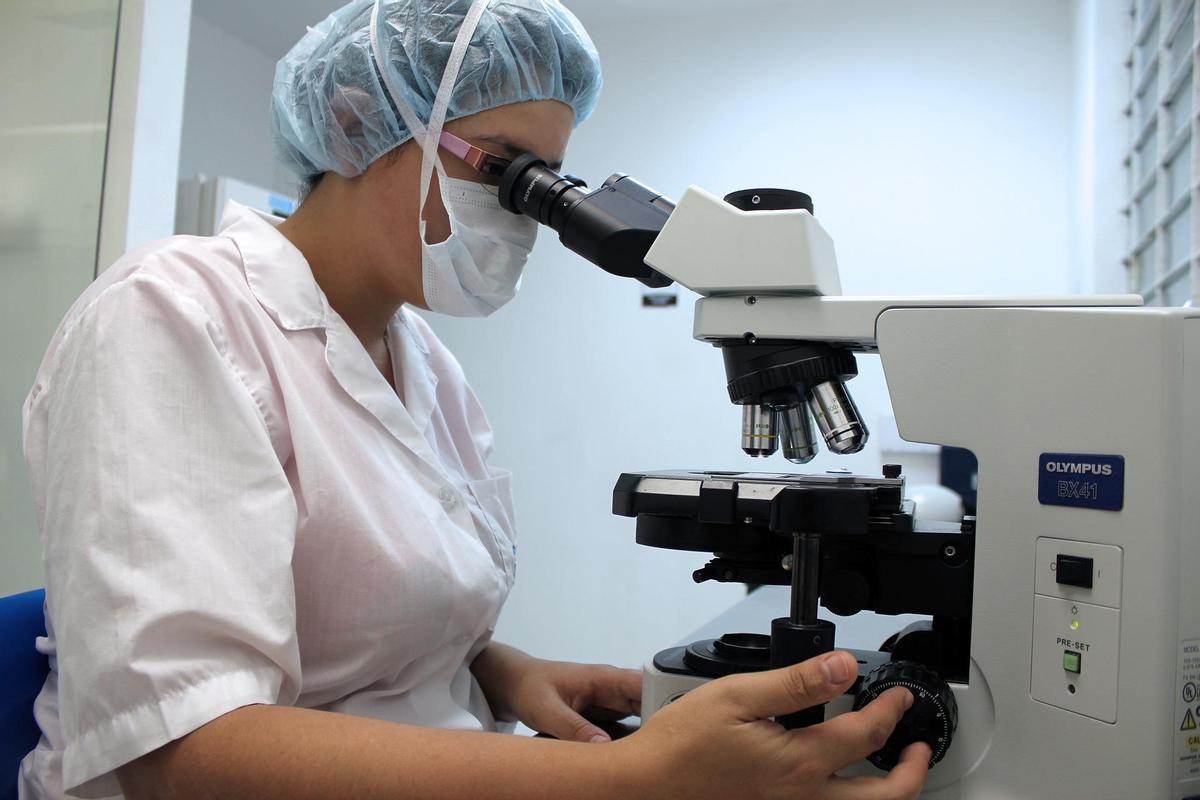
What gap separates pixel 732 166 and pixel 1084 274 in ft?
4.21

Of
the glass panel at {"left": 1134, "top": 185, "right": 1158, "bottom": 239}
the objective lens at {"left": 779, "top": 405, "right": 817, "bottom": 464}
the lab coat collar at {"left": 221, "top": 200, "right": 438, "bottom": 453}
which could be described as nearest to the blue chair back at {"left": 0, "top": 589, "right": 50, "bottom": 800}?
the lab coat collar at {"left": 221, "top": 200, "right": 438, "bottom": 453}

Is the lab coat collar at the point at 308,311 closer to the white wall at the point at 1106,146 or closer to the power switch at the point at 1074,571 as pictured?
the power switch at the point at 1074,571

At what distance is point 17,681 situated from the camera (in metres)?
0.80

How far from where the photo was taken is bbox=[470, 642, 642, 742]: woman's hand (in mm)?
981

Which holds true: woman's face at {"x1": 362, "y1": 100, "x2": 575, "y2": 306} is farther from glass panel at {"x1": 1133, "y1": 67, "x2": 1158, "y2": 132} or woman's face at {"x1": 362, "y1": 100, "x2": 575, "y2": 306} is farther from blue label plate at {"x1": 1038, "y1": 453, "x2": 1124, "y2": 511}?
glass panel at {"x1": 1133, "y1": 67, "x2": 1158, "y2": 132}

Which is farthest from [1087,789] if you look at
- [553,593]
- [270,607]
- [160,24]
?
[553,593]

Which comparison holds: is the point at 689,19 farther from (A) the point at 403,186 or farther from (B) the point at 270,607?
(B) the point at 270,607

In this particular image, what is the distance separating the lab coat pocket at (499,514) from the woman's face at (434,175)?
0.27 metres

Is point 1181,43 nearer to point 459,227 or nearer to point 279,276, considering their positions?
point 459,227

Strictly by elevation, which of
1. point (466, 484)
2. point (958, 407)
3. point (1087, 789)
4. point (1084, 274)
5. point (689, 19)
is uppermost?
point (689, 19)

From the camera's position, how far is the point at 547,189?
35.6 inches

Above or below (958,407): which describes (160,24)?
above

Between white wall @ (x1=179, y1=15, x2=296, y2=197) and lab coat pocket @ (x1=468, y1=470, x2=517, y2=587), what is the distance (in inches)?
108

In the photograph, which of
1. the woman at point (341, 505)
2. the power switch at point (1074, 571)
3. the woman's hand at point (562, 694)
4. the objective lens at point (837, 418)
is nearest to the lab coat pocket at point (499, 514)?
the woman at point (341, 505)
